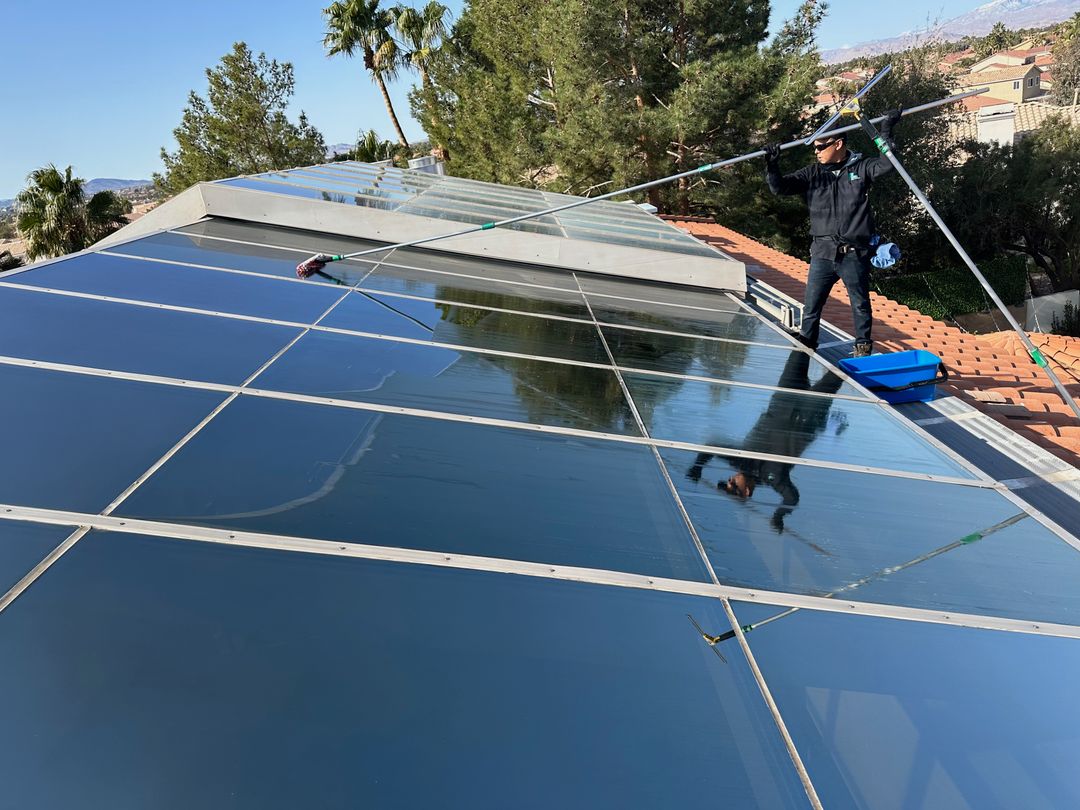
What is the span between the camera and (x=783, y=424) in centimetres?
451

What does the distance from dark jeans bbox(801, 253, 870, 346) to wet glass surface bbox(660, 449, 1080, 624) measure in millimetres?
3627

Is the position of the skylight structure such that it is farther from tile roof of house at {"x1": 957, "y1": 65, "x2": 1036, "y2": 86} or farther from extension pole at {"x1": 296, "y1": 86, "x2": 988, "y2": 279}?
tile roof of house at {"x1": 957, "y1": 65, "x2": 1036, "y2": 86}

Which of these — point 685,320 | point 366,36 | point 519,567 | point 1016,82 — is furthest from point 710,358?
point 1016,82

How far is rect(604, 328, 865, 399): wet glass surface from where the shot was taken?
217 inches

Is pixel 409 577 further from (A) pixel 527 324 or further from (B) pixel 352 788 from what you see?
(A) pixel 527 324

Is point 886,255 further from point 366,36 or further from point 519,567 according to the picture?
point 366,36

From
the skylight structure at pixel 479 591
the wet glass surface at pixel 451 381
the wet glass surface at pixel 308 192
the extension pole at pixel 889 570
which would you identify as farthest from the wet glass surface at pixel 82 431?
the wet glass surface at pixel 308 192

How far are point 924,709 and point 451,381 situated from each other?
9.85ft

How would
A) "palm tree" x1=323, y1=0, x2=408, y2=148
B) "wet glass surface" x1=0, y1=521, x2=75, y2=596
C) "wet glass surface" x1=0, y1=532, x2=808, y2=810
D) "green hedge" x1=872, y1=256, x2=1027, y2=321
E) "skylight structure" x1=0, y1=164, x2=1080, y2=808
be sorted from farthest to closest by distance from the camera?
"palm tree" x1=323, y1=0, x2=408, y2=148 < "green hedge" x1=872, y1=256, x2=1027, y2=321 < "wet glass surface" x1=0, y1=521, x2=75, y2=596 < "skylight structure" x1=0, y1=164, x2=1080, y2=808 < "wet glass surface" x1=0, y1=532, x2=808, y2=810

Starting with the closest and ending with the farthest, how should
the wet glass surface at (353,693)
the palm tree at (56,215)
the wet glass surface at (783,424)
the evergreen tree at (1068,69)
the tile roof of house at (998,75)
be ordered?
the wet glass surface at (353,693), the wet glass surface at (783,424), the palm tree at (56,215), the evergreen tree at (1068,69), the tile roof of house at (998,75)

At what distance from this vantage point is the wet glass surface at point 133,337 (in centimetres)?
381

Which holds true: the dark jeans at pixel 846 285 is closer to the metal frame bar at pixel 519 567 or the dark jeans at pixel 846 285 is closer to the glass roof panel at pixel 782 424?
the glass roof panel at pixel 782 424

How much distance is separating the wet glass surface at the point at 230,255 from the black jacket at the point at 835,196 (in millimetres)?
4406

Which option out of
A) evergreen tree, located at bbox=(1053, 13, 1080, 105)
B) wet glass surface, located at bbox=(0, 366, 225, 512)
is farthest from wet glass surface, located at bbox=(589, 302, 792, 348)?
evergreen tree, located at bbox=(1053, 13, 1080, 105)
